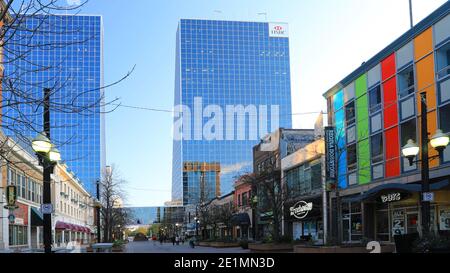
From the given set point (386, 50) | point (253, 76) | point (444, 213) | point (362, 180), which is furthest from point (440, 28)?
point (253, 76)

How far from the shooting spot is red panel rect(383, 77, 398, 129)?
29359 millimetres

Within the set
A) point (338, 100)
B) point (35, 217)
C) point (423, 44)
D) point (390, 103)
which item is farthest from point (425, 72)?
point (35, 217)

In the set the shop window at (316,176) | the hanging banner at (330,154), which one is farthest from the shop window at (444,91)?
the shop window at (316,176)

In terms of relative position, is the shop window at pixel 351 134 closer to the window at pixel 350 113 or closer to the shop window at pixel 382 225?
the window at pixel 350 113

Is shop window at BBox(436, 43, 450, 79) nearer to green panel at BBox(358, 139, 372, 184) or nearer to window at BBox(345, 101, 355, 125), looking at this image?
green panel at BBox(358, 139, 372, 184)

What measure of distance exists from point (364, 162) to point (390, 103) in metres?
5.01

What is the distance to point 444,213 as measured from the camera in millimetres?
24844

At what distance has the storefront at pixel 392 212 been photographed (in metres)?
24.8

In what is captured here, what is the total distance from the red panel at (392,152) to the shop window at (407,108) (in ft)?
3.47

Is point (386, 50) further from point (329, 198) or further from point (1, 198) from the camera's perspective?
point (1, 198)

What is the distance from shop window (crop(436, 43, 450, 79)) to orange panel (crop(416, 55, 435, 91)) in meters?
0.46

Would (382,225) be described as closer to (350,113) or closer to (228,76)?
(350,113)

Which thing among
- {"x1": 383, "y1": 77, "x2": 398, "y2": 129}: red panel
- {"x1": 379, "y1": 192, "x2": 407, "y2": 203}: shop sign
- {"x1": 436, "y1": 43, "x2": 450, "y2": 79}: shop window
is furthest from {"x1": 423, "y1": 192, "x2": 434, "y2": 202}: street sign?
{"x1": 383, "y1": 77, "x2": 398, "y2": 129}: red panel
